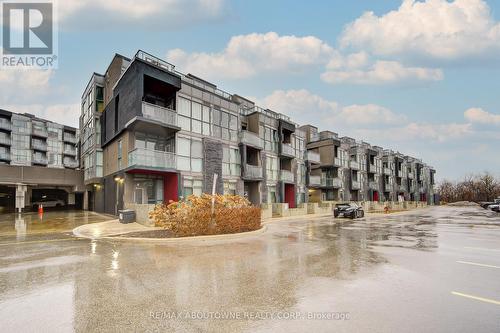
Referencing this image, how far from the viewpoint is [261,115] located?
1282 inches

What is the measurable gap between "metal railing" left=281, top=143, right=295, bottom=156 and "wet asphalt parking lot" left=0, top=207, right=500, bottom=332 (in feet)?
82.2

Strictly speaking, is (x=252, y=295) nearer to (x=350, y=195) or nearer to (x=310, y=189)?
(x=310, y=189)

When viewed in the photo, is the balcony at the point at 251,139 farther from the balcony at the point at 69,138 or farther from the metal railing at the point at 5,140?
the balcony at the point at 69,138

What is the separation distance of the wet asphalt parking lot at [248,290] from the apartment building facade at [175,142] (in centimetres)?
1185

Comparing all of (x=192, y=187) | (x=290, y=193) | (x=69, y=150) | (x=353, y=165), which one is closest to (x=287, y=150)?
(x=290, y=193)

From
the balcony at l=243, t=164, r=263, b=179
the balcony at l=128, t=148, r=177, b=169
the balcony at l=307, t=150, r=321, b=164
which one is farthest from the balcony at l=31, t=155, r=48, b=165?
the balcony at l=307, t=150, r=321, b=164

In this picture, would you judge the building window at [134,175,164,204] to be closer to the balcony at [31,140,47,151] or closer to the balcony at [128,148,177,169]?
the balcony at [128,148,177,169]

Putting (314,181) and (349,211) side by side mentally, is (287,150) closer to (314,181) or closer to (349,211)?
(314,181)

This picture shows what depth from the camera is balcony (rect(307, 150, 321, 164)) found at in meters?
41.7

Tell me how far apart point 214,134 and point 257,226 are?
463 inches

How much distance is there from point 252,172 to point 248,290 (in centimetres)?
2367

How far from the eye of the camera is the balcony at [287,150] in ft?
115

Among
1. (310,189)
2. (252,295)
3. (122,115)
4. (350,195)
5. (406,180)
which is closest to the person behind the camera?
(252,295)

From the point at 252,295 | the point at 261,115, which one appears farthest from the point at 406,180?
the point at 252,295
